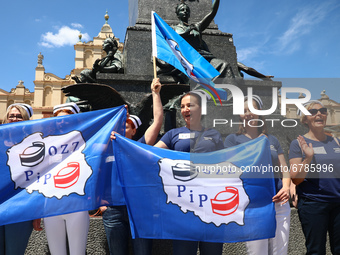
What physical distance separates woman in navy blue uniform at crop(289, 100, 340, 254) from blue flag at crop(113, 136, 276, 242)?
1.01 ft

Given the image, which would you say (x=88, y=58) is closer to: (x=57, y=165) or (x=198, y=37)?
(x=198, y=37)

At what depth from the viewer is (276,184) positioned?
3.07 m

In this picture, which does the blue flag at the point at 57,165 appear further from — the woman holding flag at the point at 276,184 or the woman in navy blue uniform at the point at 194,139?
the woman holding flag at the point at 276,184

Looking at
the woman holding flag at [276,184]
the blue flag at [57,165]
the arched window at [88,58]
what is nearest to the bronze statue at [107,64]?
the blue flag at [57,165]

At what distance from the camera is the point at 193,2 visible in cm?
746

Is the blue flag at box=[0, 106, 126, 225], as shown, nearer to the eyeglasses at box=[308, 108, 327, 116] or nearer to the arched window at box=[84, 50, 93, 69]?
the eyeglasses at box=[308, 108, 327, 116]

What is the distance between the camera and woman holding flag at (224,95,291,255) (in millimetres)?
2918

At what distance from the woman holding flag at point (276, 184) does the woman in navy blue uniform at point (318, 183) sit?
138 millimetres

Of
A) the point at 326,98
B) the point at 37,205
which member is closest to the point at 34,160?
the point at 37,205

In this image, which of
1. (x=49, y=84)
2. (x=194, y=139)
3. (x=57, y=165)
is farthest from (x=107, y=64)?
(x=49, y=84)

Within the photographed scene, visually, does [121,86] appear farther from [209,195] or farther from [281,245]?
[281,245]

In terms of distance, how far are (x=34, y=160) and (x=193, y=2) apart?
5.66 meters

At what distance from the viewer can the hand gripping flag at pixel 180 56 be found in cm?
379

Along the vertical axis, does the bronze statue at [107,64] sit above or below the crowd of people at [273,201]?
above
